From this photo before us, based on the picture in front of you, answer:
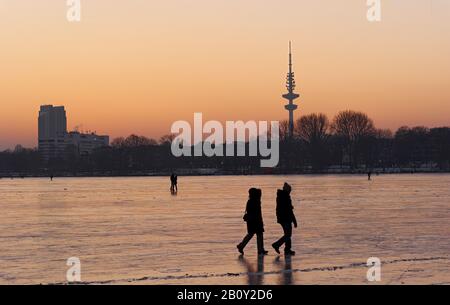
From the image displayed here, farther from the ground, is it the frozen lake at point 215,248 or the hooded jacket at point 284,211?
the hooded jacket at point 284,211

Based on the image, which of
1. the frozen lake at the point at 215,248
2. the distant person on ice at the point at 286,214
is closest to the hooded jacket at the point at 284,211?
the distant person on ice at the point at 286,214

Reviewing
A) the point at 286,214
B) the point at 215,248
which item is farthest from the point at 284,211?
the point at 215,248

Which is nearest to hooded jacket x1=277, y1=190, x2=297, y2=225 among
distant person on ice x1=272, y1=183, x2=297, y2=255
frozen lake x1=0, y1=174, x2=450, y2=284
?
distant person on ice x1=272, y1=183, x2=297, y2=255

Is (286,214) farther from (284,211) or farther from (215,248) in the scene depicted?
(215,248)

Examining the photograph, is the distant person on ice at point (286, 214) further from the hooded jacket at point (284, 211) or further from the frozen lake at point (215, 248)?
the frozen lake at point (215, 248)

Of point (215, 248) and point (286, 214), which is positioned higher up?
point (286, 214)

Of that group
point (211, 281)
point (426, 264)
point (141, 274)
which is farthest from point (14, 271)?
point (426, 264)

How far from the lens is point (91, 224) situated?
27516mm

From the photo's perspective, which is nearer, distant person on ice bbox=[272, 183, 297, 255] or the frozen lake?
the frozen lake

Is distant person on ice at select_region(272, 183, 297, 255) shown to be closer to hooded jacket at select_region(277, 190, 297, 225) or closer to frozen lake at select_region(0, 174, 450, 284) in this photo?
hooded jacket at select_region(277, 190, 297, 225)

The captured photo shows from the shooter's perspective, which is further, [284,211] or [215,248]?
[215,248]

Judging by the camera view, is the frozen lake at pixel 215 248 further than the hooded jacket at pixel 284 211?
No

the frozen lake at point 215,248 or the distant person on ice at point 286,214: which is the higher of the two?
the distant person on ice at point 286,214
